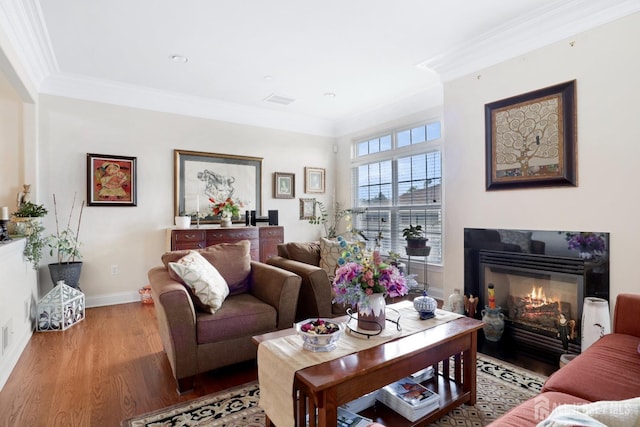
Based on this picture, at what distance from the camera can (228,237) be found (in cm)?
454

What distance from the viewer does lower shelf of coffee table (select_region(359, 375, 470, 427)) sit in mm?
1690

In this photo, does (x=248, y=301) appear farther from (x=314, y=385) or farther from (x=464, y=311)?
(x=464, y=311)

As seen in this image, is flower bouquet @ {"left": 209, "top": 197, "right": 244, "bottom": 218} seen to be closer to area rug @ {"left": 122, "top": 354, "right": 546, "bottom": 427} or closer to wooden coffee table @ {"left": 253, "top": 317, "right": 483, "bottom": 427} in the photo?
area rug @ {"left": 122, "top": 354, "right": 546, "bottom": 427}

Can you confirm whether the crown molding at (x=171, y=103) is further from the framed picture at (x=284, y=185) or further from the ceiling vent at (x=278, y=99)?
the framed picture at (x=284, y=185)

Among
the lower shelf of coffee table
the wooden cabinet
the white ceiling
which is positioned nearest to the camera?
the lower shelf of coffee table

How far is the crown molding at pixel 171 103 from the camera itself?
3.99 meters

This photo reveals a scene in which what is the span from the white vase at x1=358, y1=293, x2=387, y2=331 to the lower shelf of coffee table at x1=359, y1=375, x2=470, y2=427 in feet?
1.35

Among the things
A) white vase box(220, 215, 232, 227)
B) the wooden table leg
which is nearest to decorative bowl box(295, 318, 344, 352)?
the wooden table leg

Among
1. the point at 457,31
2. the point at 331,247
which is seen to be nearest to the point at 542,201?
the point at 457,31

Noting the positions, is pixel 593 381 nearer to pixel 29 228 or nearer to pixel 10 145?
pixel 29 228

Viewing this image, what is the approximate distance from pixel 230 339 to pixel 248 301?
0.35m

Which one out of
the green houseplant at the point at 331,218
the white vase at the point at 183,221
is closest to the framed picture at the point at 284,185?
the green houseplant at the point at 331,218

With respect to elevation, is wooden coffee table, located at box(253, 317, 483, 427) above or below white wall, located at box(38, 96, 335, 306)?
below

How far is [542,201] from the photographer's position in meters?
2.87
